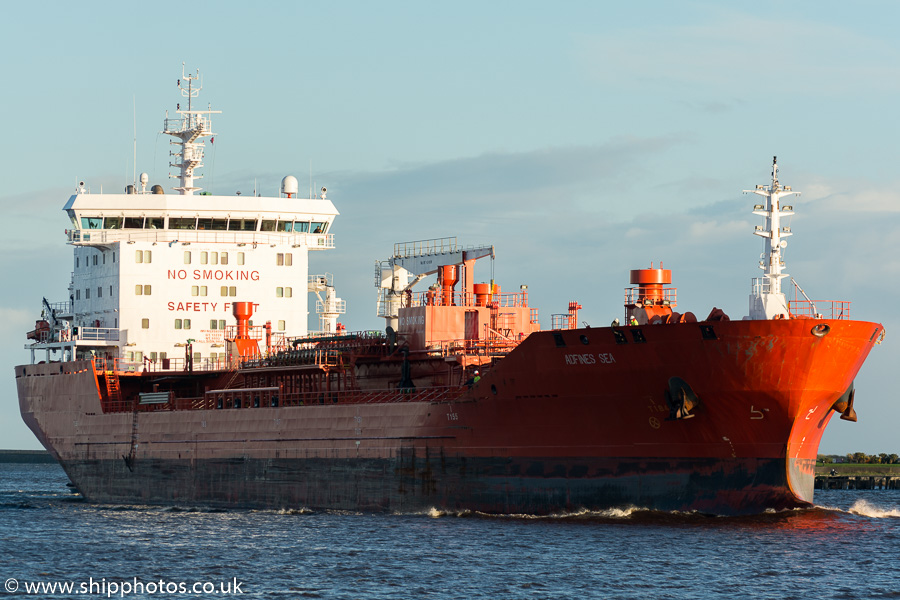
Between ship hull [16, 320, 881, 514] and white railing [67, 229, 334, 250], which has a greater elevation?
white railing [67, 229, 334, 250]

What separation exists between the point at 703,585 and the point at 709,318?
292 inches

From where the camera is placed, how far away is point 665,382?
2800 centimetres

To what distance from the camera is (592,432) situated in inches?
1158

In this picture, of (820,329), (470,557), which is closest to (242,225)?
(470,557)

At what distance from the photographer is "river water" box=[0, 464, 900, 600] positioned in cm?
2225

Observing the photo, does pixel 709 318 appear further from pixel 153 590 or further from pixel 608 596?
pixel 153 590

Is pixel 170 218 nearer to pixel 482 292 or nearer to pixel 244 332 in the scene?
pixel 244 332

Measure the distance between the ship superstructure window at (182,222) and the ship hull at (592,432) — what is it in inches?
382

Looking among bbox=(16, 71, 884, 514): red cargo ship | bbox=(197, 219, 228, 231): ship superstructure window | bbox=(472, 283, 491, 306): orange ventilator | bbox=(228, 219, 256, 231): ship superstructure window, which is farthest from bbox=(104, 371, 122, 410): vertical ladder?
bbox=(472, 283, 491, 306): orange ventilator

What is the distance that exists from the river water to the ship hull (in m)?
0.71

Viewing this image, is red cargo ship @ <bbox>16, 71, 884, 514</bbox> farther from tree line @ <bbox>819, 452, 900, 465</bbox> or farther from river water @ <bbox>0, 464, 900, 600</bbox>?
tree line @ <bbox>819, 452, 900, 465</bbox>

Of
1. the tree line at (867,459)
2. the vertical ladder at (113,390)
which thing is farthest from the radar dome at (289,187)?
the tree line at (867,459)

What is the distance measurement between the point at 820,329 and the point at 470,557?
9.18 metres

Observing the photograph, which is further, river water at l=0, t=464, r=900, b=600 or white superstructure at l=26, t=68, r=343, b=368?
white superstructure at l=26, t=68, r=343, b=368
